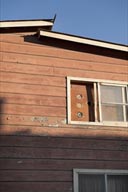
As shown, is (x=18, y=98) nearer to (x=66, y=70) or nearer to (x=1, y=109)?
(x=1, y=109)

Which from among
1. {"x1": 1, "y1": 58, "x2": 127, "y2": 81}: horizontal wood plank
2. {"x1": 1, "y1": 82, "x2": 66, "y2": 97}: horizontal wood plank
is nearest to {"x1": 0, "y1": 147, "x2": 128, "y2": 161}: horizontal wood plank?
{"x1": 1, "y1": 82, "x2": 66, "y2": 97}: horizontal wood plank

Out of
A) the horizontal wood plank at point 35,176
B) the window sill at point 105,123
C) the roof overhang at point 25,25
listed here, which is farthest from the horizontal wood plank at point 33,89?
the horizontal wood plank at point 35,176

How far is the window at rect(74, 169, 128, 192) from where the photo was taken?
21.9ft

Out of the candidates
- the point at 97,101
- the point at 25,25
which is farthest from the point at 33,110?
the point at 25,25

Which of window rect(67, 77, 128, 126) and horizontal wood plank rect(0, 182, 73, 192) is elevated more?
window rect(67, 77, 128, 126)

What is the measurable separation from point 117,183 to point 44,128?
195cm

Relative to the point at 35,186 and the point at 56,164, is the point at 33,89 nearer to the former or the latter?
the point at 56,164

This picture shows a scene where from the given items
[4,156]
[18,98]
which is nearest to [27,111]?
[18,98]

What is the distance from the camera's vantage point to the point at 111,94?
25.3 ft

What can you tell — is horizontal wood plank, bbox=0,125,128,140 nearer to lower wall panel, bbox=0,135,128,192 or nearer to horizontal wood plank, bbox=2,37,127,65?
lower wall panel, bbox=0,135,128,192

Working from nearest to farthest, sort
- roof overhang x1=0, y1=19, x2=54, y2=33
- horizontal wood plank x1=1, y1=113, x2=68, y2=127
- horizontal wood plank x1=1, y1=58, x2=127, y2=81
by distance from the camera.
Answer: horizontal wood plank x1=1, y1=113, x2=68, y2=127
horizontal wood plank x1=1, y1=58, x2=127, y2=81
roof overhang x1=0, y1=19, x2=54, y2=33

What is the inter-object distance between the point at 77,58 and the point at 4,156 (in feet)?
9.47

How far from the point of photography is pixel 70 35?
25.0 ft

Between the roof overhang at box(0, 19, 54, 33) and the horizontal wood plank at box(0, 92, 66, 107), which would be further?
the roof overhang at box(0, 19, 54, 33)
